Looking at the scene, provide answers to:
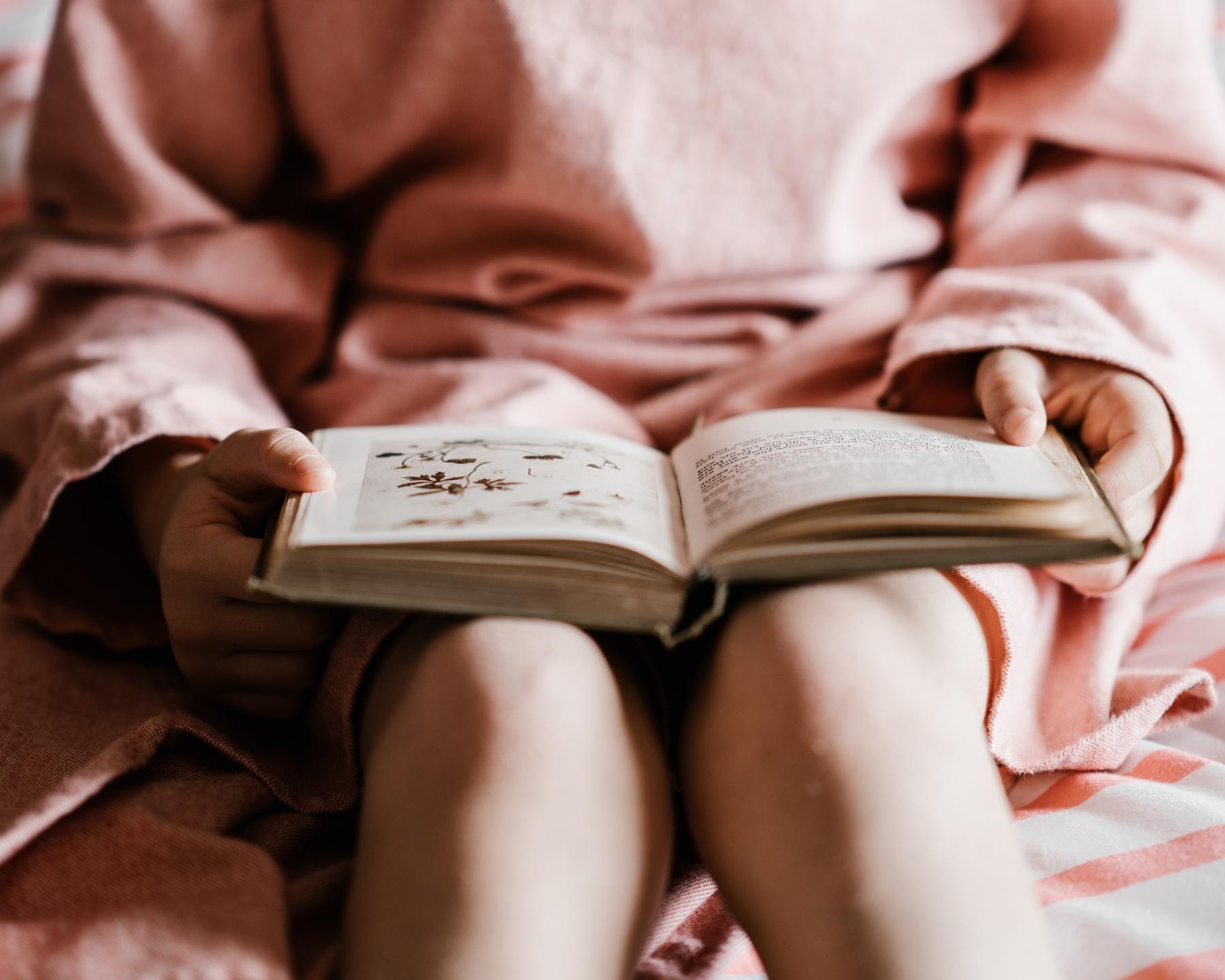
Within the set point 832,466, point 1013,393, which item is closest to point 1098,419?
point 1013,393

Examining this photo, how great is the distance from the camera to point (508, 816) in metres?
0.36

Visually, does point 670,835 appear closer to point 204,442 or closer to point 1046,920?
point 1046,920

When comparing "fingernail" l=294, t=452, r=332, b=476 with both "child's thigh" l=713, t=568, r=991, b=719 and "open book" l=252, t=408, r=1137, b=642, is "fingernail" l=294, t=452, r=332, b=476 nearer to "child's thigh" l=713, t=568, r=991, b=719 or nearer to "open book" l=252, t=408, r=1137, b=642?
"open book" l=252, t=408, r=1137, b=642

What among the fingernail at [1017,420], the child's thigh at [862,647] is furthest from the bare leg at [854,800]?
the fingernail at [1017,420]

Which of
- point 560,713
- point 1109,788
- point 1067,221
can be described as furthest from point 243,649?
point 1067,221

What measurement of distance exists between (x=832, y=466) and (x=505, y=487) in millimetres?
139

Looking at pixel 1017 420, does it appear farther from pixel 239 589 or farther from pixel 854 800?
pixel 239 589

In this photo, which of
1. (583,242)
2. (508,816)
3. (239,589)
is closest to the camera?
(508,816)

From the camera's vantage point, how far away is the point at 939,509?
41 cm

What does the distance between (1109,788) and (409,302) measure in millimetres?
510

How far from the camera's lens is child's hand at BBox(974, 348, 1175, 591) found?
19.6 inches

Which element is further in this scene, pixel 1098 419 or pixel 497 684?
pixel 1098 419

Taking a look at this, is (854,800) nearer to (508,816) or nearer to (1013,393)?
(508,816)

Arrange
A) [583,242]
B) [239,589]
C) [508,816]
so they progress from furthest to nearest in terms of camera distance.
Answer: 1. [583,242]
2. [239,589]
3. [508,816]
